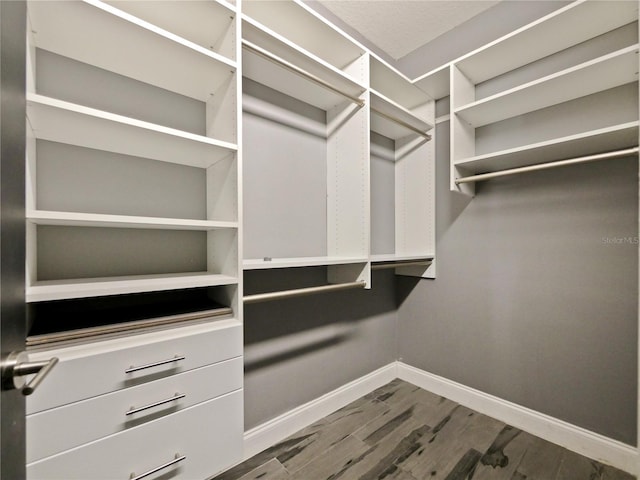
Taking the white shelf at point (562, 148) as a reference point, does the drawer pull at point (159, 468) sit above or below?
below

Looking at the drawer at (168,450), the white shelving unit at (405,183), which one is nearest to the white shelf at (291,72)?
the white shelving unit at (405,183)

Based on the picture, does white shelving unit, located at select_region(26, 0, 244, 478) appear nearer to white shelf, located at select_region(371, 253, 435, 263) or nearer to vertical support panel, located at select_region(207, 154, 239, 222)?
vertical support panel, located at select_region(207, 154, 239, 222)

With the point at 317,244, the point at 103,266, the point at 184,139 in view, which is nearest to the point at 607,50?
the point at 317,244

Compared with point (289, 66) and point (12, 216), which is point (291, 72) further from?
point (12, 216)

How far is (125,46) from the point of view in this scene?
3.43ft

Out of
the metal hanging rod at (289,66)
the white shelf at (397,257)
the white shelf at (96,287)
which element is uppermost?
the metal hanging rod at (289,66)

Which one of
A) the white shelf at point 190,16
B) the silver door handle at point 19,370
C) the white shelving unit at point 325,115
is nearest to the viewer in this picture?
the silver door handle at point 19,370

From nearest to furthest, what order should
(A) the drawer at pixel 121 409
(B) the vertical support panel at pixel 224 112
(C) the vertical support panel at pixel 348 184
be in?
1. (A) the drawer at pixel 121 409
2. (B) the vertical support panel at pixel 224 112
3. (C) the vertical support panel at pixel 348 184

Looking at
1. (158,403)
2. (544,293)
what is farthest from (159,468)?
(544,293)

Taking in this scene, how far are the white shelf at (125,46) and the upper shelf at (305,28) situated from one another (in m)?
0.29

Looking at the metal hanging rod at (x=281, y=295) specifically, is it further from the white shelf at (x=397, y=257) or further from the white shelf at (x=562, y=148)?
the white shelf at (x=562, y=148)

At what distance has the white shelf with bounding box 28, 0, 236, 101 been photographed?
2.97 ft

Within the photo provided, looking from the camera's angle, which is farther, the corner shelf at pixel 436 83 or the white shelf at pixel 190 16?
the corner shelf at pixel 436 83

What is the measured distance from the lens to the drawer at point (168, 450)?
2.68 ft
